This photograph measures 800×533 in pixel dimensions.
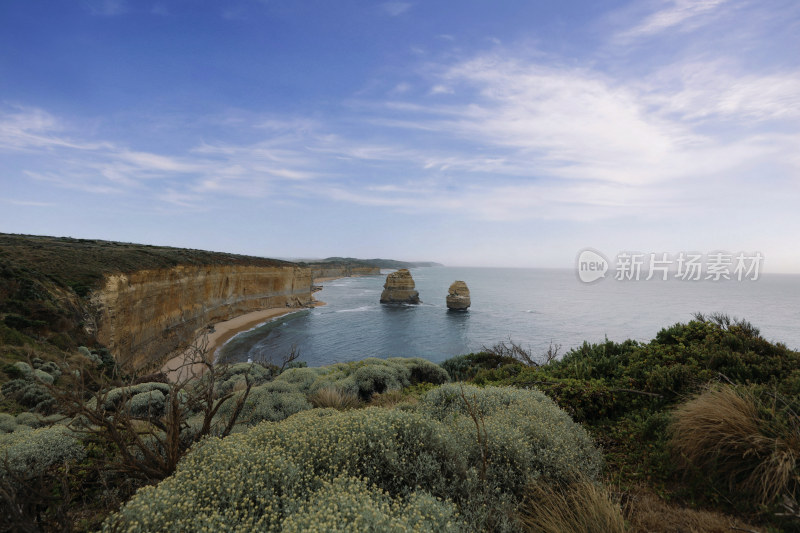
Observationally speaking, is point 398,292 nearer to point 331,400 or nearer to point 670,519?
point 331,400

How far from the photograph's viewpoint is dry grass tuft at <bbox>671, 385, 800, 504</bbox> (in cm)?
345

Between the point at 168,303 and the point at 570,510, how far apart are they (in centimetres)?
3597

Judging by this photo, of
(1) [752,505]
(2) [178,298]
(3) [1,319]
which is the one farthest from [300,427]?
(2) [178,298]

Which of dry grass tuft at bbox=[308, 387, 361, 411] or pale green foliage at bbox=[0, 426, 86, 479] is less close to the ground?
pale green foliage at bbox=[0, 426, 86, 479]

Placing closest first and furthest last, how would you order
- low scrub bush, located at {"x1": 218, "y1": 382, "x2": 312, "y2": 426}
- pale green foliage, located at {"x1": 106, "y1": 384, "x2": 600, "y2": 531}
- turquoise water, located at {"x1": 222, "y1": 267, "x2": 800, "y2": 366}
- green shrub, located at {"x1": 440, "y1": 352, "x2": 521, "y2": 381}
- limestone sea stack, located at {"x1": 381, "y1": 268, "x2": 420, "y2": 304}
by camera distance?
pale green foliage, located at {"x1": 106, "y1": 384, "x2": 600, "y2": 531}, low scrub bush, located at {"x1": 218, "y1": 382, "x2": 312, "y2": 426}, green shrub, located at {"x1": 440, "y1": 352, "x2": 521, "y2": 381}, turquoise water, located at {"x1": 222, "y1": 267, "x2": 800, "y2": 366}, limestone sea stack, located at {"x1": 381, "y1": 268, "x2": 420, "y2": 304}

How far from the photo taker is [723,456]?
399 centimetres

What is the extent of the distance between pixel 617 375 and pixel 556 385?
6.15ft

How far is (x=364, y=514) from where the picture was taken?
2.77m

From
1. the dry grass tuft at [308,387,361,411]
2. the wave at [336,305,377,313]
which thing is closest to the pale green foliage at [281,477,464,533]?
the dry grass tuft at [308,387,361,411]

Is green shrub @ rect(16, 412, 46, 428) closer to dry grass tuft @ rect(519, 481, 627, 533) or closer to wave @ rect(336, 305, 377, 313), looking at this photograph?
dry grass tuft @ rect(519, 481, 627, 533)

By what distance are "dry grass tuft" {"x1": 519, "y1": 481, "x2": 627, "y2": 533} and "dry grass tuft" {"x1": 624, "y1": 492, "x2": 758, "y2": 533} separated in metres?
0.21

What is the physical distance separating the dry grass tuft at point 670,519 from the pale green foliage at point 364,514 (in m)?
1.85

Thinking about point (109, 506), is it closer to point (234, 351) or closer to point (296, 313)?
point (234, 351)

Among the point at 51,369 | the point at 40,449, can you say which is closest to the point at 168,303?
the point at 51,369
